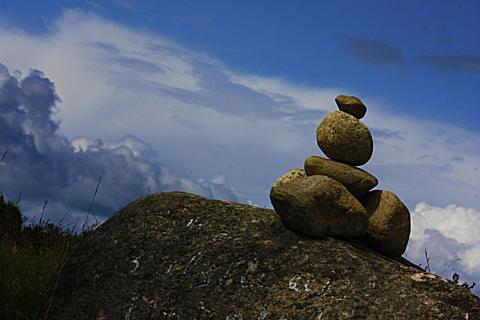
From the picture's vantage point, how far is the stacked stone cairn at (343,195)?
789 cm

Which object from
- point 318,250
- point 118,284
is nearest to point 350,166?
point 318,250

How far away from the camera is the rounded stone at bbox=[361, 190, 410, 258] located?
8.48 metres

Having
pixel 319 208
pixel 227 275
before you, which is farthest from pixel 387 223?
pixel 227 275

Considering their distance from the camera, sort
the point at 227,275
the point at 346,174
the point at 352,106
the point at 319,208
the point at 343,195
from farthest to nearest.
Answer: the point at 352,106
the point at 346,174
the point at 343,195
the point at 319,208
the point at 227,275

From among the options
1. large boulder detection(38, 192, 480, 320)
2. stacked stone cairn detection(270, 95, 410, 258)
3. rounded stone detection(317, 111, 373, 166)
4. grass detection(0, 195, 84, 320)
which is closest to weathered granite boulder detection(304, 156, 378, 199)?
stacked stone cairn detection(270, 95, 410, 258)

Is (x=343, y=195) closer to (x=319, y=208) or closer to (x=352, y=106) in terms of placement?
(x=319, y=208)

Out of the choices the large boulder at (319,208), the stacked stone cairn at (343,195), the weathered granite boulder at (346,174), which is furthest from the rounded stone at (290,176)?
the large boulder at (319,208)

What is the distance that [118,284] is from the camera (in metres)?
7.96

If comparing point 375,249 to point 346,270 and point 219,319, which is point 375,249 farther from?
point 219,319

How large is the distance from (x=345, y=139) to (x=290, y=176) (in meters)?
0.92

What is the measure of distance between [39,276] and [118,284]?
2535 millimetres

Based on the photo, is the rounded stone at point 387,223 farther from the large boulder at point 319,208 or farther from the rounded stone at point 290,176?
the rounded stone at point 290,176

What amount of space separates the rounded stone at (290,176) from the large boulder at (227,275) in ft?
1.60

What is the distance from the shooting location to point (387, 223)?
846cm
